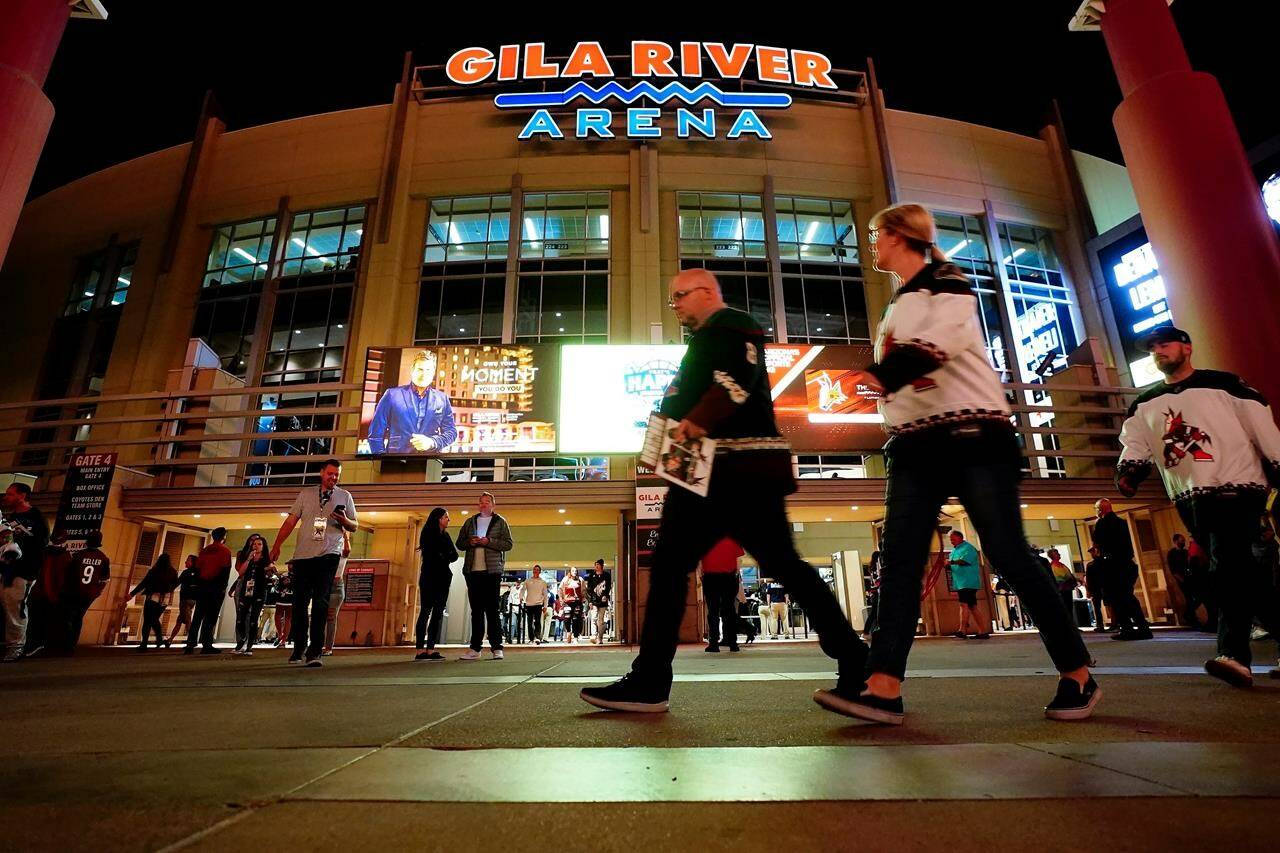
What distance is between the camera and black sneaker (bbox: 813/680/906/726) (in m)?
2.02

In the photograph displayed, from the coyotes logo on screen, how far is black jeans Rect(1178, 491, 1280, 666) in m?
0.21

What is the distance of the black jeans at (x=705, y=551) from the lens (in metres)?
2.44

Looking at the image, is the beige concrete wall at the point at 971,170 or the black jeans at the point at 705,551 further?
the beige concrete wall at the point at 971,170

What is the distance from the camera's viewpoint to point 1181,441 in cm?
321

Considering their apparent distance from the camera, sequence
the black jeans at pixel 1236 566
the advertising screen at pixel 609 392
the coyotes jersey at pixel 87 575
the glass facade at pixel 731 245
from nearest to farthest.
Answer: the black jeans at pixel 1236 566 < the coyotes jersey at pixel 87 575 < the advertising screen at pixel 609 392 < the glass facade at pixel 731 245

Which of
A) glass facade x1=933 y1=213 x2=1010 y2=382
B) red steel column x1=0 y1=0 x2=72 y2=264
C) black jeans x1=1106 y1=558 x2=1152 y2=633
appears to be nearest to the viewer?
red steel column x1=0 y1=0 x2=72 y2=264

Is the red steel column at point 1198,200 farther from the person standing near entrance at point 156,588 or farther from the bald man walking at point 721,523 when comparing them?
the person standing near entrance at point 156,588

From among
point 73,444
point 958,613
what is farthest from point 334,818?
point 73,444

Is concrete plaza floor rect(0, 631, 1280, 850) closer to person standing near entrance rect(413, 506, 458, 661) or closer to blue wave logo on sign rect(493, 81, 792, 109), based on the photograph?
person standing near entrance rect(413, 506, 458, 661)

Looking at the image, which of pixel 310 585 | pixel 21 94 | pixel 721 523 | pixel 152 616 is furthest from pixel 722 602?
pixel 21 94

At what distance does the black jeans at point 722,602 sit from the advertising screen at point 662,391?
5130mm

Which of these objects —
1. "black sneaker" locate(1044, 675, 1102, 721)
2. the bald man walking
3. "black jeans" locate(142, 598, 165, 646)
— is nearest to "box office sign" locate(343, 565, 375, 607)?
Result: "black jeans" locate(142, 598, 165, 646)

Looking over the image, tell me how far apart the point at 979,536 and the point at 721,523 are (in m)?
0.89

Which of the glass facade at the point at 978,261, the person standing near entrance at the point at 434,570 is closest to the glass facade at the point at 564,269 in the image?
the glass facade at the point at 978,261
